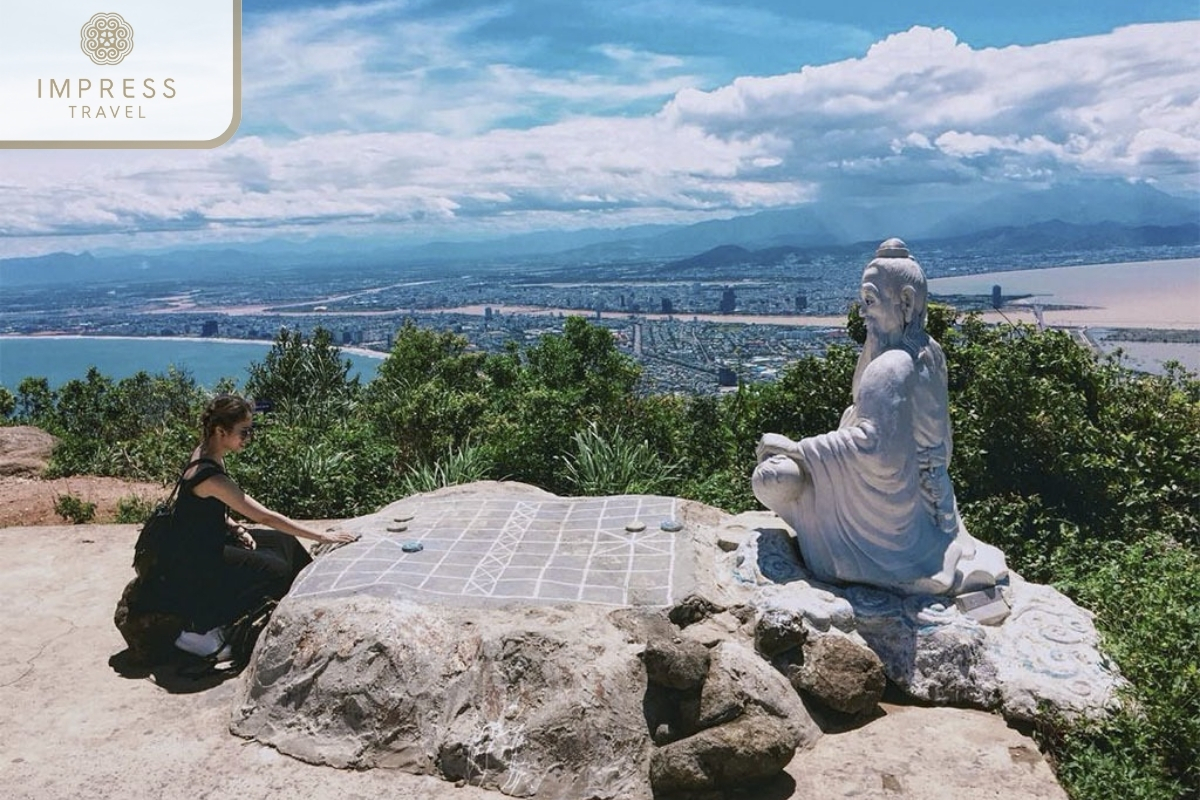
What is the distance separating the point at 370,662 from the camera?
5535 millimetres

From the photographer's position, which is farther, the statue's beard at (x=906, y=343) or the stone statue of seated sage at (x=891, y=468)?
the statue's beard at (x=906, y=343)

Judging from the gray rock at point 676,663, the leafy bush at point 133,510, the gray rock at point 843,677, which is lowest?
the leafy bush at point 133,510

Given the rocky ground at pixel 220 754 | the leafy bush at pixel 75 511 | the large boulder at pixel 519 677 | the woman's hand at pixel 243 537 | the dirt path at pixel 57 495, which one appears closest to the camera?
the rocky ground at pixel 220 754

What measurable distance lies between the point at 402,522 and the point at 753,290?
24764mm

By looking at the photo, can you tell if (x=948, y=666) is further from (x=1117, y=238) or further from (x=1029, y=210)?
(x=1029, y=210)

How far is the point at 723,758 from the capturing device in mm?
4875

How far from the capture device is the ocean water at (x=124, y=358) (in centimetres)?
1734

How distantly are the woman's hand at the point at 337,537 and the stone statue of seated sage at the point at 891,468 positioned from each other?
2.87 m

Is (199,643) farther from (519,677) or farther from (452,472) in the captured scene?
(452,472)

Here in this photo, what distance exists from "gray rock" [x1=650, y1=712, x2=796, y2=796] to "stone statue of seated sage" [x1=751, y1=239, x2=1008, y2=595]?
1569mm

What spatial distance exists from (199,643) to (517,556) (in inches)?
83.5

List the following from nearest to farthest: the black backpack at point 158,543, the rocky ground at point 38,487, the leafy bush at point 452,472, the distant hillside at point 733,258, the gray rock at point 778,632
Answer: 1. the gray rock at point 778,632
2. the black backpack at point 158,543
3. the leafy bush at point 452,472
4. the rocky ground at point 38,487
5. the distant hillside at point 733,258

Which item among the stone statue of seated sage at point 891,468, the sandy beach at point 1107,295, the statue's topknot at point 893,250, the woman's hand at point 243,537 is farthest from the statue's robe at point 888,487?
the sandy beach at point 1107,295

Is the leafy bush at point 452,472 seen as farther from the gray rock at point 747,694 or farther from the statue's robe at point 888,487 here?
the gray rock at point 747,694
